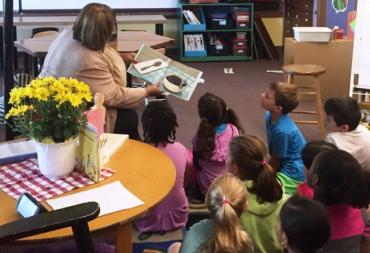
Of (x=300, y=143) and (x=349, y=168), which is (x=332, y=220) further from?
(x=300, y=143)

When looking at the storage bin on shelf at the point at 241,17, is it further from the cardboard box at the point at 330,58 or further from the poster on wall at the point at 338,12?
the cardboard box at the point at 330,58

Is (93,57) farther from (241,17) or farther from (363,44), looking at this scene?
(241,17)

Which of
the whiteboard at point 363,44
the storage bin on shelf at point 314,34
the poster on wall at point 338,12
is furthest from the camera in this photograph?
the poster on wall at point 338,12

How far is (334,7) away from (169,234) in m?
3.88

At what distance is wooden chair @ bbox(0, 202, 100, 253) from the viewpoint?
1.39 metres

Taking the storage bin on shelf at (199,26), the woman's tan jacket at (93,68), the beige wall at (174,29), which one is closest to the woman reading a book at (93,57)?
the woman's tan jacket at (93,68)

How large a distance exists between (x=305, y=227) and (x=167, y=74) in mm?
1622

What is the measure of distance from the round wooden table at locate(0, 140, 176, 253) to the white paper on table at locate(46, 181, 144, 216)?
2cm

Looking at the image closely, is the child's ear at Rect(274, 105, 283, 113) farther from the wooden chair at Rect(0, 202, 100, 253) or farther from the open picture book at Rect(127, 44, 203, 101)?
the wooden chair at Rect(0, 202, 100, 253)

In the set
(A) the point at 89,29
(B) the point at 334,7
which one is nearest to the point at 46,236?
(A) the point at 89,29

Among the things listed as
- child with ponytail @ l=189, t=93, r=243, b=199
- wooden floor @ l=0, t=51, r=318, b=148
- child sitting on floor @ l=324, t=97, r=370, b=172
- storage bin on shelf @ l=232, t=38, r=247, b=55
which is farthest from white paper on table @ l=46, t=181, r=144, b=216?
storage bin on shelf @ l=232, t=38, r=247, b=55

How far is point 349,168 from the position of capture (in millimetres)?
2039

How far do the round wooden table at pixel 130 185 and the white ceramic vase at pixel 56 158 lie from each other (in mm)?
108

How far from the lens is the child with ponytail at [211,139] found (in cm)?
296
